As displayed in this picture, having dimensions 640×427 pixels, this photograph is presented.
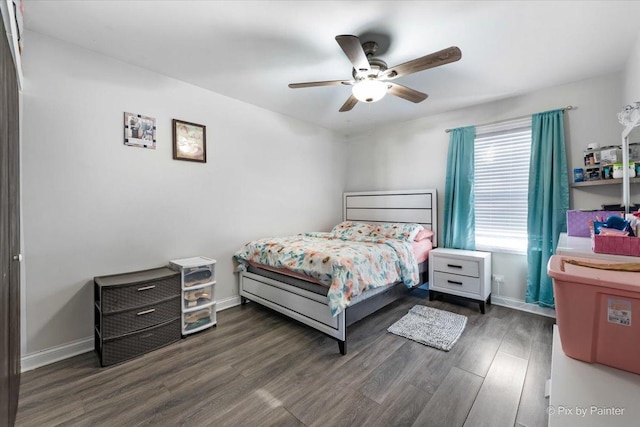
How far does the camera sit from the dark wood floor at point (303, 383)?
1604 mm

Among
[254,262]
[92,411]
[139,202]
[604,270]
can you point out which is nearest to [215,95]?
[139,202]

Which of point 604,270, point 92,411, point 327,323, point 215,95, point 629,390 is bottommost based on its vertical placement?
point 92,411

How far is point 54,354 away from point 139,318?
0.69 metres

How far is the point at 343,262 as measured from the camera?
7.55 feet

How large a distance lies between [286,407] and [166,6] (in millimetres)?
2800

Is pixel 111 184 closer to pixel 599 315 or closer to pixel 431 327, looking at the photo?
pixel 599 315

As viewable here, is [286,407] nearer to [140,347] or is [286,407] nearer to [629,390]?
[140,347]

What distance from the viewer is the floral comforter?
2.25m

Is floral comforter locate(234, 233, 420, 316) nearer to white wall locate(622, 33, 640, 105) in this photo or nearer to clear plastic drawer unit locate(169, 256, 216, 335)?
clear plastic drawer unit locate(169, 256, 216, 335)

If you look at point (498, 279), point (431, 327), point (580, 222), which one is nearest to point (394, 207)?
point (498, 279)

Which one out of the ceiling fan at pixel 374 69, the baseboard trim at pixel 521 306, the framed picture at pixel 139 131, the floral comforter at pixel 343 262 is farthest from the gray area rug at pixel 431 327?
the framed picture at pixel 139 131

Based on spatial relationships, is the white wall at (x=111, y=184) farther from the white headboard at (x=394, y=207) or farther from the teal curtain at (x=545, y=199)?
the teal curtain at (x=545, y=199)

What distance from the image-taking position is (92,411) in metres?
1.65

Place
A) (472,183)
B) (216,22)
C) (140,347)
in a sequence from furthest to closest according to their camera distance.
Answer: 1. (472,183)
2. (140,347)
3. (216,22)
